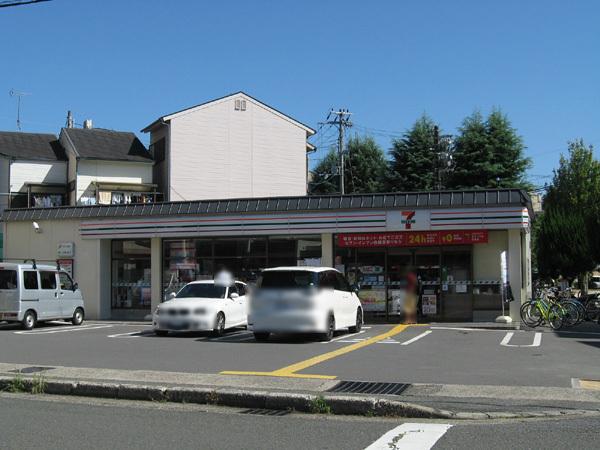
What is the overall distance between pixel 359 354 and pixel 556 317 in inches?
328

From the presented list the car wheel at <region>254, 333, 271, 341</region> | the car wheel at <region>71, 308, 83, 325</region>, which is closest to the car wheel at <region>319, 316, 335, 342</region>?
the car wheel at <region>254, 333, 271, 341</region>

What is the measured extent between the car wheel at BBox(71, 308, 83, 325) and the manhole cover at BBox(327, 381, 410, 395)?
49.6 feet

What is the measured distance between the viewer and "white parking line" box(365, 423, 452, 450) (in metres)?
6.64

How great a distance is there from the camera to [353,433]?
24.0ft

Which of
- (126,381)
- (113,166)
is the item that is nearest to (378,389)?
(126,381)

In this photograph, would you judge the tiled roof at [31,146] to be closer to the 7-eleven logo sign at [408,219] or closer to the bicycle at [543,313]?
the 7-eleven logo sign at [408,219]

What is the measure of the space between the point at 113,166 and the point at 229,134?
23.9 ft

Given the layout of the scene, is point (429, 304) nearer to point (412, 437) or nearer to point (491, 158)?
point (412, 437)

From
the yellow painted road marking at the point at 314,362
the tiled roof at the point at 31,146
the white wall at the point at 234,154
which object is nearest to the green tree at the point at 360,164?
the white wall at the point at 234,154

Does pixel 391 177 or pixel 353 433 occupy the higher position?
pixel 391 177

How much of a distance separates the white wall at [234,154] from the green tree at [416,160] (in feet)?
24.5

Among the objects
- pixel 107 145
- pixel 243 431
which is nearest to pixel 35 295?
pixel 243 431

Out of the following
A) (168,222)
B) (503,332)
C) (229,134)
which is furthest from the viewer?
(229,134)

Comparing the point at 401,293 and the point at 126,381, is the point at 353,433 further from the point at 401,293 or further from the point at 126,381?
the point at 401,293
